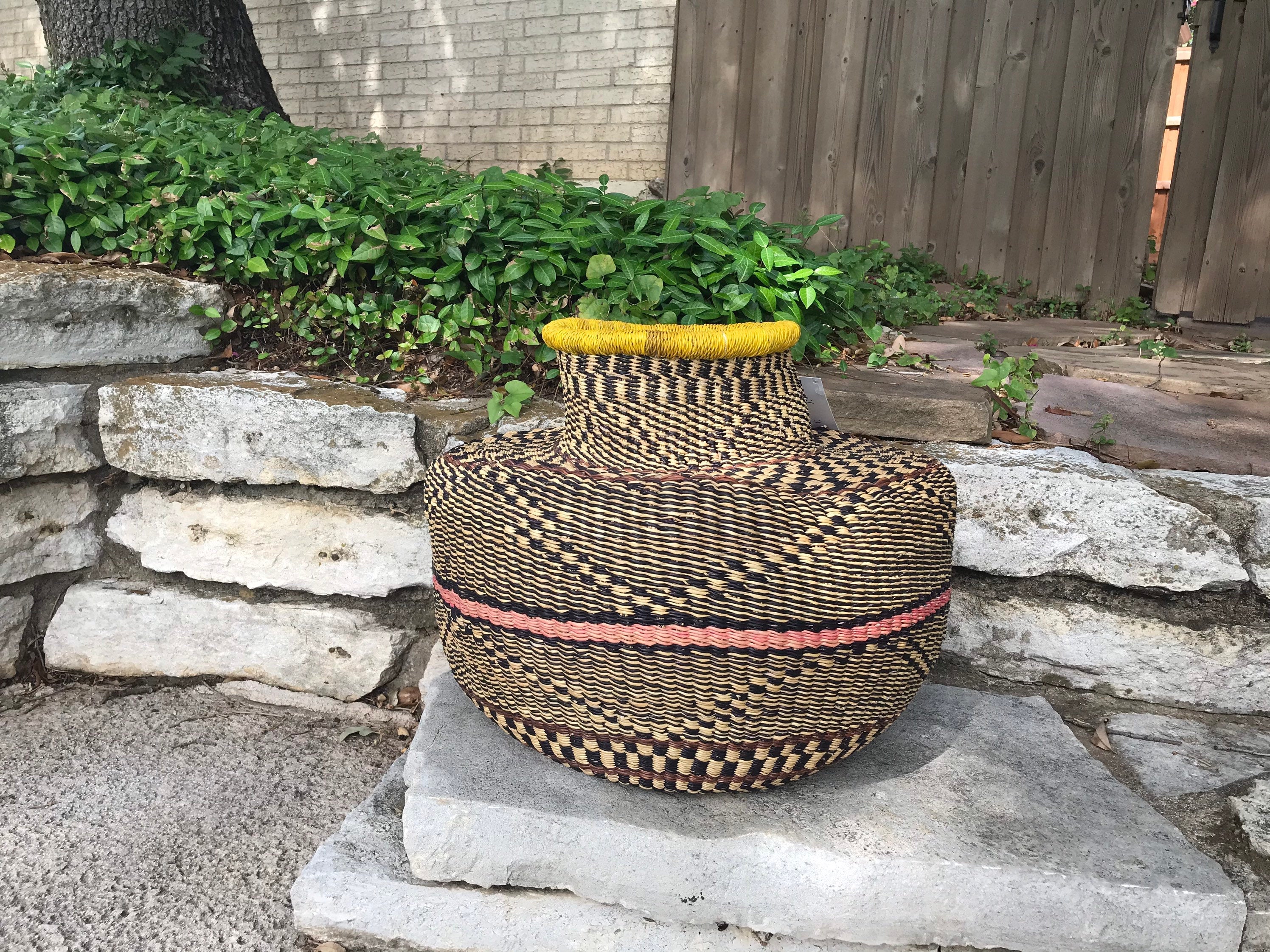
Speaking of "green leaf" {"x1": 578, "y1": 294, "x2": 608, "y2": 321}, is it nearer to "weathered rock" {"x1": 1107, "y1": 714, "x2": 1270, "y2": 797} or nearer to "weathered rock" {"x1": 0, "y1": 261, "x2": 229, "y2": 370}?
"weathered rock" {"x1": 0, "y1": 261, "x2": 229, "y2": 370}

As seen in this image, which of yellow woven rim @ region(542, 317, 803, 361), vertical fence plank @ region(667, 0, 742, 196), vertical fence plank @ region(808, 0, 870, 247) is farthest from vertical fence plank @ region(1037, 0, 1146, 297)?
yellow woven rim @ region(542, 317, 803, 361)

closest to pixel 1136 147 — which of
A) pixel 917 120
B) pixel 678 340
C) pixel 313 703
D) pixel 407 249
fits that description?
pixel 917 120

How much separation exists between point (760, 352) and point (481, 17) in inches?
219

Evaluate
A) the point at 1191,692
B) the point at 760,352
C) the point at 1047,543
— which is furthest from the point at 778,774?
the point at 1191,692

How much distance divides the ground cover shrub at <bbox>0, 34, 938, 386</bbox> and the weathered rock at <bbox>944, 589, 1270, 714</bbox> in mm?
757

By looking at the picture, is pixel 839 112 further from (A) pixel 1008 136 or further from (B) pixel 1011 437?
(B) pixel 1011 437

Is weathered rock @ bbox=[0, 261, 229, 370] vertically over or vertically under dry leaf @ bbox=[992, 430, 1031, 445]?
over

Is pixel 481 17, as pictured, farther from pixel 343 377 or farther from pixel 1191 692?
pixel 1191 692

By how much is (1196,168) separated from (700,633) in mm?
3725

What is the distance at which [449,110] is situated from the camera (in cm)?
623

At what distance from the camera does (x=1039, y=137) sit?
14.0 ft

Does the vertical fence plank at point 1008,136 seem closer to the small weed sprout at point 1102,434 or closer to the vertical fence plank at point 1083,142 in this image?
the vertical fence plank at point 1083,142

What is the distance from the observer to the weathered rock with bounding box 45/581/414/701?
2035mm

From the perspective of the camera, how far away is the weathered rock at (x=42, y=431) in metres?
1.96
